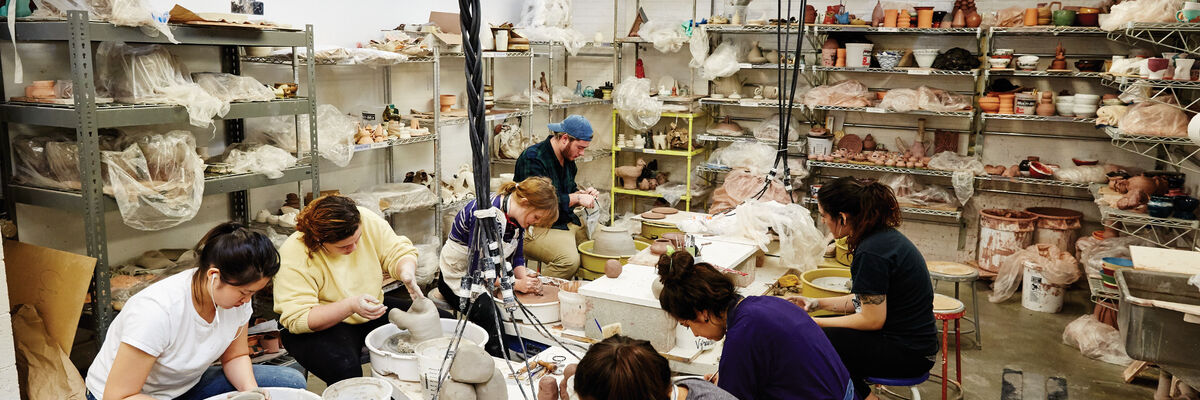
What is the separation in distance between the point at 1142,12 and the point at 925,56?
1621 millimetres

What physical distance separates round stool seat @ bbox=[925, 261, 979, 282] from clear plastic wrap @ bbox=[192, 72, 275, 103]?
12.5ft

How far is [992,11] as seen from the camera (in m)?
6.57

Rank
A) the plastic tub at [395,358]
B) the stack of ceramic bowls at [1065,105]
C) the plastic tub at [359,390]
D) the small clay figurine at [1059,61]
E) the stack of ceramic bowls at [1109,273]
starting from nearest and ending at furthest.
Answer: the plastic tub at [359,390] → the plastic tub at [395,358] → the stack of ceramic bowls at [1109,273] → the stack of ceramic bowls at [1065,105] → the small clay figurine at [1059,61]

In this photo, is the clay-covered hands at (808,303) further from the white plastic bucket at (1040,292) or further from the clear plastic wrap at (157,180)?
the white plastic bucket at (1040,292)

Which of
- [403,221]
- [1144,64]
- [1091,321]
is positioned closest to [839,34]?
[1144,64]

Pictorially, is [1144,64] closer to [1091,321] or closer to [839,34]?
[1091,321]

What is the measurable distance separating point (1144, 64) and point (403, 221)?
479 centimetres

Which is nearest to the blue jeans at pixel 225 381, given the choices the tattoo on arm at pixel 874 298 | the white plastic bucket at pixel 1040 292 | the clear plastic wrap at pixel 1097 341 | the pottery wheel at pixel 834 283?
the tattoo on arm at pixel 874 298

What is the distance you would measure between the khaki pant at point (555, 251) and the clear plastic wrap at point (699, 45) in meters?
2.72

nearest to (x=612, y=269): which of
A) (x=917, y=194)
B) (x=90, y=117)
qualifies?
(x=90, y=117)

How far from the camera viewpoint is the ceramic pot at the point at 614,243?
173 inches

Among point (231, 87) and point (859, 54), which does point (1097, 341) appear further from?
point (231, 87)

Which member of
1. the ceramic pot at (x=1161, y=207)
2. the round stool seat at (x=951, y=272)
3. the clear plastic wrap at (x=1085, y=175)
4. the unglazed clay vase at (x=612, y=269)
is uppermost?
the clear plastic wrap at (x=1085, y=175)

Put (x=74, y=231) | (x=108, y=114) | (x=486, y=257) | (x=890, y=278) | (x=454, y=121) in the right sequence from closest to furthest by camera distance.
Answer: (x=486, y=257) → (x=890, y=278) → (x=108, y=114) → (x=74, y=231) → (x=454, y=121)
